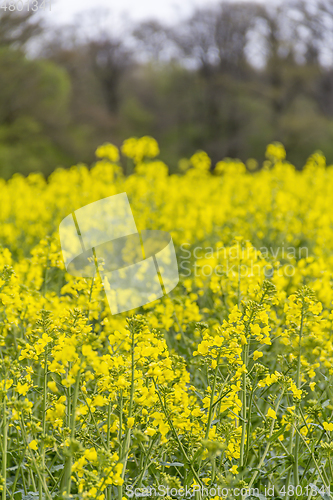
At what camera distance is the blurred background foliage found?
67.3 feet

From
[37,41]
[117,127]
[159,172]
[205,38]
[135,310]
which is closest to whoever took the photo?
[135,310]

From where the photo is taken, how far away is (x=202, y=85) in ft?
80.6

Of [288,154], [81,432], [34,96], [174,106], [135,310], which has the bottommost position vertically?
[288,154]

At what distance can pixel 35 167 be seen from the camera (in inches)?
707

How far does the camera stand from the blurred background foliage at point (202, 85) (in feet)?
67.3

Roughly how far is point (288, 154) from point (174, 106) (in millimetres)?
6630

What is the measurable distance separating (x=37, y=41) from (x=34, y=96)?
1.98 meters

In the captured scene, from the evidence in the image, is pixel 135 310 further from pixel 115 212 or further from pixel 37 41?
pixel 37 41

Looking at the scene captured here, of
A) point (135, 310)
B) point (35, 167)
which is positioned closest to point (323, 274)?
point (135, 310)

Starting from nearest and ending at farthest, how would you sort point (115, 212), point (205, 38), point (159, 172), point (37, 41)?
point (115, 212) < point (159, 172) < point (37, 41) < point (205, 38)

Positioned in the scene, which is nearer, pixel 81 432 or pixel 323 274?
pixel 81 432

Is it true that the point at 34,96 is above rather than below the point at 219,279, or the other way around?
below

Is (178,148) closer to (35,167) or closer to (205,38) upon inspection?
(205,38)

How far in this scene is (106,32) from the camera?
2450 cm
